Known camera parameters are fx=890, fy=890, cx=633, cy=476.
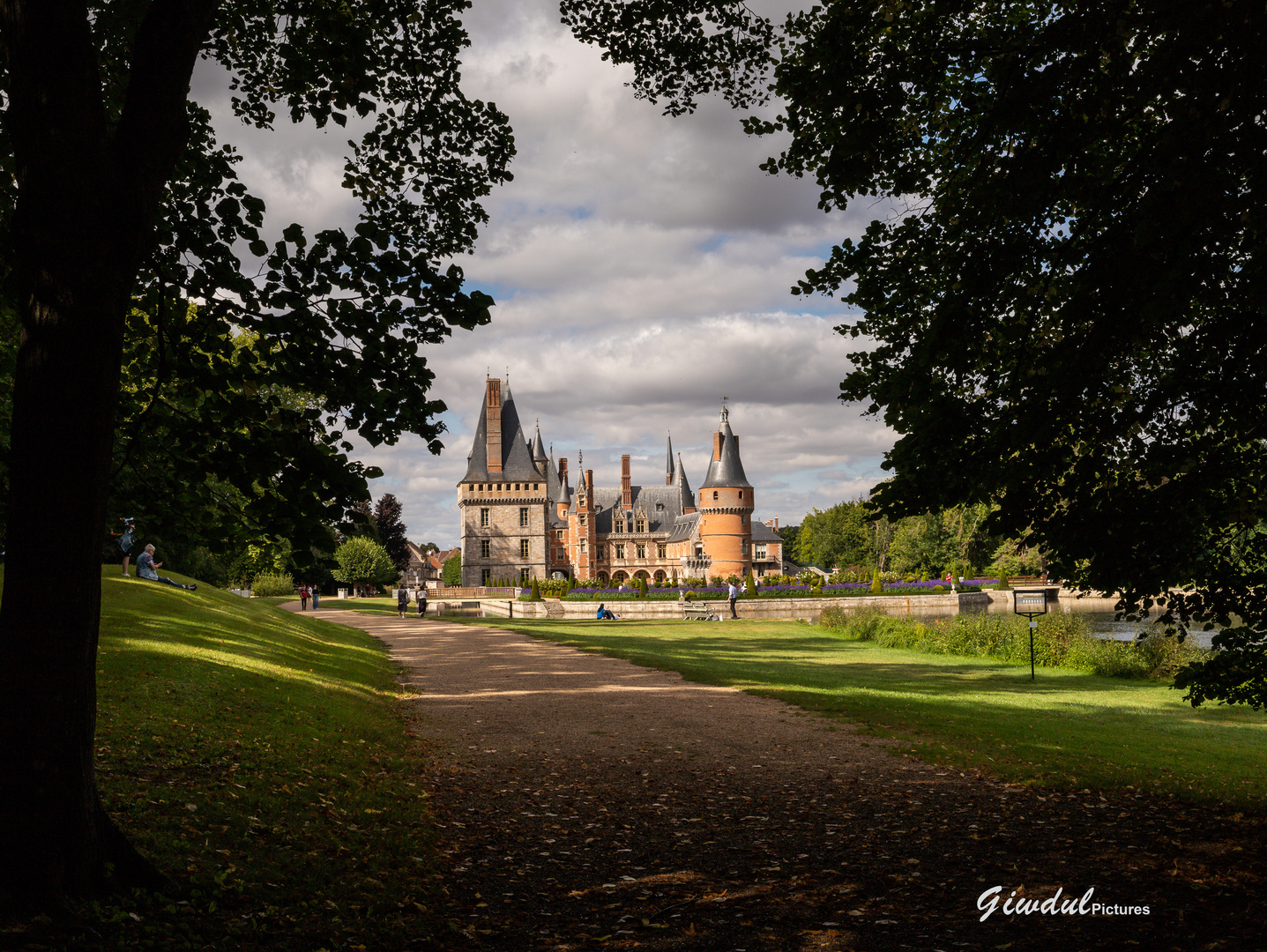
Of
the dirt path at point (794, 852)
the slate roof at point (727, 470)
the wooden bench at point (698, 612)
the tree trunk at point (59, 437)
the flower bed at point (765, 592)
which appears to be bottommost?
the wooden bench at point (698, 612)

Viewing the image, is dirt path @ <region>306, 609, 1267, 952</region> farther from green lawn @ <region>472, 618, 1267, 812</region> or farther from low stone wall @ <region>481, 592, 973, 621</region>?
low stone wall @ <region>481, 592, 973, 621</region>

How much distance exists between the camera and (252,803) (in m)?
6.28

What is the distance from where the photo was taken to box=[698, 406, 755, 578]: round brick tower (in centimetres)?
7050

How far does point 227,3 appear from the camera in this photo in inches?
306

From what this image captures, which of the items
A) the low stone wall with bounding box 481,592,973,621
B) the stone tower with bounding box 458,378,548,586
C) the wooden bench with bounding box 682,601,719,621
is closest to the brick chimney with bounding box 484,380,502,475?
the stone tower with bounding box 458,378,548,586

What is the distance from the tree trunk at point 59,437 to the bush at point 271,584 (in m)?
51.6

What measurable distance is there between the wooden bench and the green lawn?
16.4 meters

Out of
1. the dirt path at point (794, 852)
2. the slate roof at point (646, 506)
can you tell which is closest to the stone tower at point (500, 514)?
the slate roof at point (646, 506)

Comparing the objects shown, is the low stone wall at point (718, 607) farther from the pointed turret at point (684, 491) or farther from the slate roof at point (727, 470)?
the pointed turret at point (684, 491)

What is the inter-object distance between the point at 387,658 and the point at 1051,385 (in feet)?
56.5

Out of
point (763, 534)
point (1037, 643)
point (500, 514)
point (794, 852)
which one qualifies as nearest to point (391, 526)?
point (500, 514)

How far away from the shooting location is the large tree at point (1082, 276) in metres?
4.62

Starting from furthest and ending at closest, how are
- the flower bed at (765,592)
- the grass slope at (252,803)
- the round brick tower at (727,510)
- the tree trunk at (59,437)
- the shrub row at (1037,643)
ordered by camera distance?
1. the round brick tower at (727,510)
2. the flower bed at (765,592)
3. the shrub row at (1037,643)
4. the grass slope at (252,803)
5. the tree trunk at (59,437)

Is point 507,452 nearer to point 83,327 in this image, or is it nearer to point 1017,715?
point 1017,715
